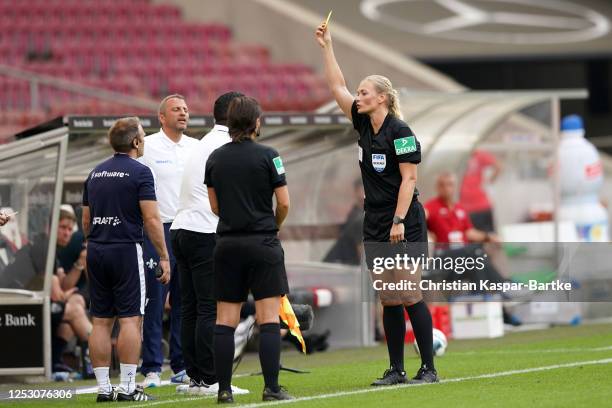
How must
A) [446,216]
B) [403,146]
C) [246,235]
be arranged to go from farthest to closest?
[446,216] < [403,146] < [246,235]

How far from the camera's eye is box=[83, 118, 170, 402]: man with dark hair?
344 inches

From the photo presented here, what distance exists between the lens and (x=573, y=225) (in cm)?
1605

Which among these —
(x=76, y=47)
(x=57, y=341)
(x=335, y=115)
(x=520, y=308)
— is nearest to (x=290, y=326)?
(x=57, y=341)

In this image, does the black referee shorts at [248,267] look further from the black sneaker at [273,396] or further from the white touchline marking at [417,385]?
the white touchline marking at [417,385]

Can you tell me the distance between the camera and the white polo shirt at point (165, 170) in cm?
1009

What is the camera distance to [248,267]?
26.2 ft

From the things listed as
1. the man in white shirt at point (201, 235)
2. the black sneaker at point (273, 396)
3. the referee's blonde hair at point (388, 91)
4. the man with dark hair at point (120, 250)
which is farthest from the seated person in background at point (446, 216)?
the black sneaker at point (273, 396)

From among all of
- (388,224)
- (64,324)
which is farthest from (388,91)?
(64,324)

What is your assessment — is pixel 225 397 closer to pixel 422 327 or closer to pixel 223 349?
pixel 223 349

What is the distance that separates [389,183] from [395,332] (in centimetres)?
96

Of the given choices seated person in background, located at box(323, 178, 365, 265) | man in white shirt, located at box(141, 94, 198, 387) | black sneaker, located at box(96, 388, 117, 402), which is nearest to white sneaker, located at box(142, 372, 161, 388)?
man in white shirt, located at box(141, 94, 198, 387)

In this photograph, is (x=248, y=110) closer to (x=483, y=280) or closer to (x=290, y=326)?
(x=290, y=326)

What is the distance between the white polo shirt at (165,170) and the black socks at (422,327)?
7.19 feet

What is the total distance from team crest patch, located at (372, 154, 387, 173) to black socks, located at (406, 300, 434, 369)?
2.93 feet
